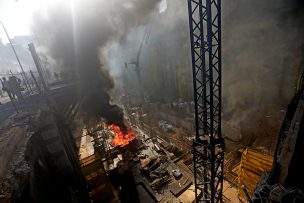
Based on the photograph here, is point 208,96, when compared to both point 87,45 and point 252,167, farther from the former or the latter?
point 87,45

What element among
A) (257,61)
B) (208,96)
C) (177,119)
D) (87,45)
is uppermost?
(87,45)

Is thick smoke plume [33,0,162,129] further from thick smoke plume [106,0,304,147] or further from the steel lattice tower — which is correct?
thick smoke plume [106,0,304,147]

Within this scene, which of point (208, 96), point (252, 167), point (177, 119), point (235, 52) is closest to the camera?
point (208, 96)

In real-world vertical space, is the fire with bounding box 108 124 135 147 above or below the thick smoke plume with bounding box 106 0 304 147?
below

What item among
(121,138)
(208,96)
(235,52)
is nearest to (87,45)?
(121,138)

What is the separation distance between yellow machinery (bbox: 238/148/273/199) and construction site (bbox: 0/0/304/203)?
53 mm

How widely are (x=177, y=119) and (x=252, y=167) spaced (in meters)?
10.6

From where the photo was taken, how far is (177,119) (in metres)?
20.0

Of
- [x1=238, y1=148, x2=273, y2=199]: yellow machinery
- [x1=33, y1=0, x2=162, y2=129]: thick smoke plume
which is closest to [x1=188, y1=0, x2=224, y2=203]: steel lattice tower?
[x1=238, y1=148, x2=273, y2=199]: yellow machinery

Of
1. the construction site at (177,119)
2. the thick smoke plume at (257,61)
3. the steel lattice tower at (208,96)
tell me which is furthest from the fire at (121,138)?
the thick smoke plume at (257,61)

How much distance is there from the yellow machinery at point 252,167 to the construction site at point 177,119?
0.05 meters

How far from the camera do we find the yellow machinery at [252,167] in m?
9.38

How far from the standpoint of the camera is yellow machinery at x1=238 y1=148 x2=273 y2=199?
9.38 m

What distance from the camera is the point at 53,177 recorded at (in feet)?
20.7
